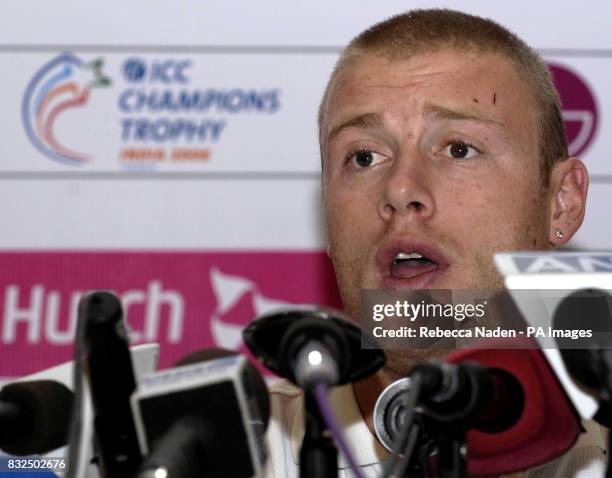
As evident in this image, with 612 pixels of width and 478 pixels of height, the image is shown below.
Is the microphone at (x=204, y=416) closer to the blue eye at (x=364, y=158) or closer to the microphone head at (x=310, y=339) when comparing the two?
the microphone head at (x=310, y=339)

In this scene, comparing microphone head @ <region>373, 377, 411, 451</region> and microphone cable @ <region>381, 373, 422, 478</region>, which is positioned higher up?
microphone cable @ <region>381, 373, 422, 478</region>

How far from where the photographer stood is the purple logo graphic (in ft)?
7.32

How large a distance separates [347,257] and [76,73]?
83 cm

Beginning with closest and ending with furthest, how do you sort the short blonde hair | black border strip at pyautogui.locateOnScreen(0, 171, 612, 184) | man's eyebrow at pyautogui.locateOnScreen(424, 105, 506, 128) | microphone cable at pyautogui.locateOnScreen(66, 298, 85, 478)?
microphone cable at pyautogui.locateOnScreen(66, 298, 85, 478) < man's eyebrow at pyautogui.locateOnScreen(424, 105, 506, 128) < the short blonde hair < black border strip at pyautogui.locateOnScreen(0, 171, 612, 184)

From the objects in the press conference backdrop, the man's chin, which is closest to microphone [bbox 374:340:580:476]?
the man's chin

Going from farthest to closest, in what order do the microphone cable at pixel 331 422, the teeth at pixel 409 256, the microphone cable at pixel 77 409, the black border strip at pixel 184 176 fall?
1. the black border strip at pixel 184 176
2. the teeth at pixel 409 256
3. the microphone cable at pixel 77 409
4. the microphone cable at pixel 331 422

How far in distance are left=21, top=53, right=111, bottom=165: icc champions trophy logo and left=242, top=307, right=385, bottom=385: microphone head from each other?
1358mm

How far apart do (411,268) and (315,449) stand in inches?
30.2

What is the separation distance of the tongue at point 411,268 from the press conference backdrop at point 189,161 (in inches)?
22.5

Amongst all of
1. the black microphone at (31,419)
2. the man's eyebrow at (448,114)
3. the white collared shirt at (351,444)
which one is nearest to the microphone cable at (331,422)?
the black microphone at (31,419)

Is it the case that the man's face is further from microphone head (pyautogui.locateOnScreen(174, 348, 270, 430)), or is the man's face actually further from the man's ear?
microphone head (pyautogui.locateOnScreen(174, 348, 270, 430))

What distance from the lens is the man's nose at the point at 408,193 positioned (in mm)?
1651

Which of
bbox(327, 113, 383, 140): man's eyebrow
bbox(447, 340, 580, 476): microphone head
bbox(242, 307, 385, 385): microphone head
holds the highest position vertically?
bbox(327, 113, 383, 140): man's eyebrow

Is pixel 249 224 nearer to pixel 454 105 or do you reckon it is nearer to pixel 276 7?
pixel 276 7
